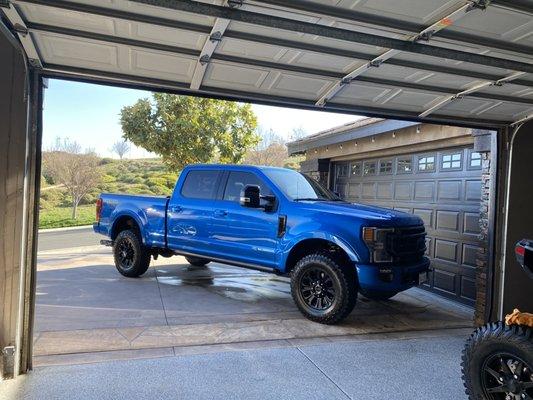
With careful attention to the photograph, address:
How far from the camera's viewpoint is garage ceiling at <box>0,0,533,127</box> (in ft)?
8.51

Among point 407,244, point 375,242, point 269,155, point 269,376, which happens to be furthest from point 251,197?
point 269,155

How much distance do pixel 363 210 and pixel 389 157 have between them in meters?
3.26

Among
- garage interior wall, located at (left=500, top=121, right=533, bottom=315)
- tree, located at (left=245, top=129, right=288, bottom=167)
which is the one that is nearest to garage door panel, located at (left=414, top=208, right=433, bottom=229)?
garage interior wall, located at (left=500, top=121, right=533, bottom=315)

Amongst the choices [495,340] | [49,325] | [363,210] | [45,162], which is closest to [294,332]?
[363,210]

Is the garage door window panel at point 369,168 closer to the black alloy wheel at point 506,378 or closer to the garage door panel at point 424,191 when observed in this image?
the garage door panel at point 424,191

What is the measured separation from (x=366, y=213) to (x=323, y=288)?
113 centimetres

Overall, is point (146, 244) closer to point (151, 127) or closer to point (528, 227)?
point (528, 227)

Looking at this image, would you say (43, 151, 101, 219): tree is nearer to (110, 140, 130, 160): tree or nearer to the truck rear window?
(110, 140, 130, 160): tree

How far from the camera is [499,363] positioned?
3.16 m

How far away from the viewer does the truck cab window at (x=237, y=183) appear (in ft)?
21.7

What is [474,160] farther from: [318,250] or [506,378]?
[506,378]

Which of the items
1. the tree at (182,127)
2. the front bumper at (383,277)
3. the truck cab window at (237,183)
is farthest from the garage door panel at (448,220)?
the tree at (182,127)

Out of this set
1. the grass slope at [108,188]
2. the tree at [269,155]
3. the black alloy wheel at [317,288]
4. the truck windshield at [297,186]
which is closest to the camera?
the black alloy wheel at [317,288]

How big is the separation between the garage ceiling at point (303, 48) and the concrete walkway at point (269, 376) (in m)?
2.60
